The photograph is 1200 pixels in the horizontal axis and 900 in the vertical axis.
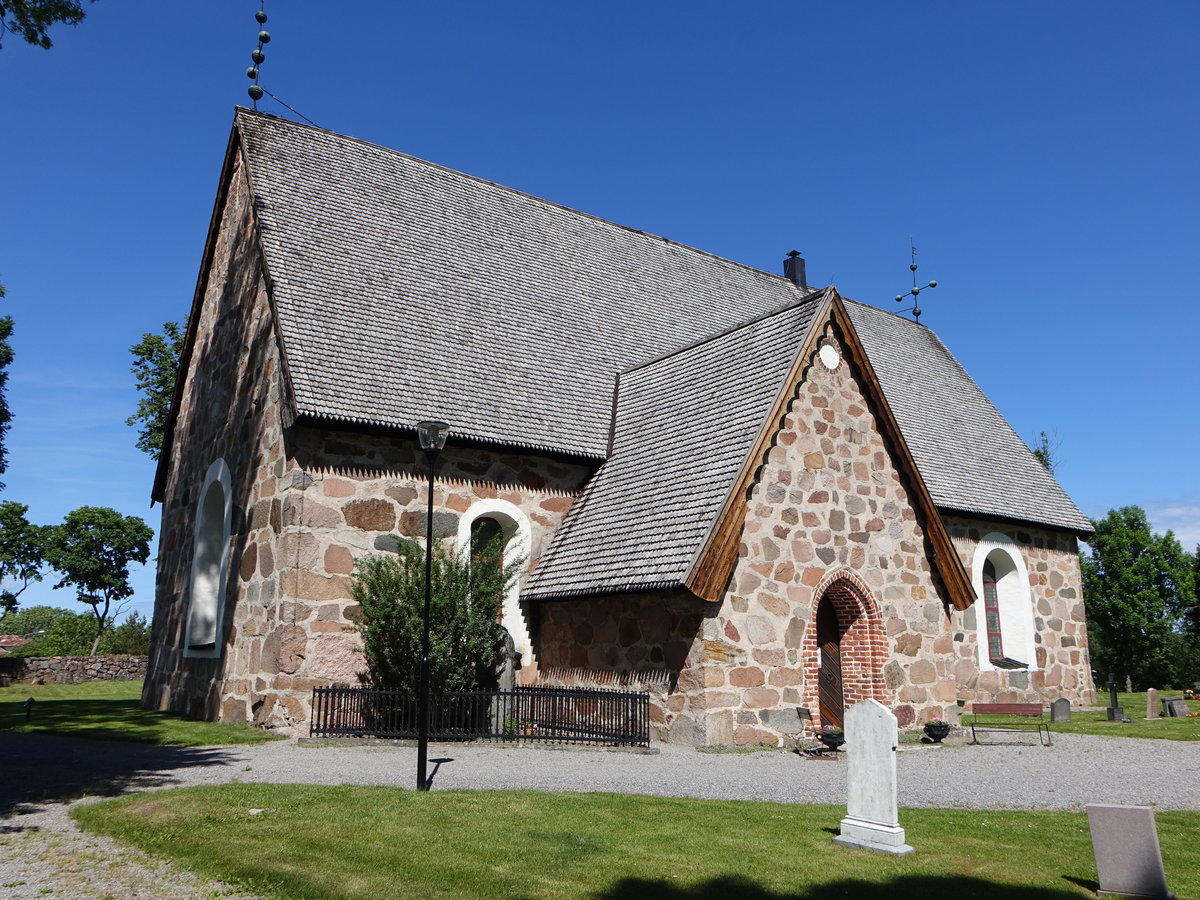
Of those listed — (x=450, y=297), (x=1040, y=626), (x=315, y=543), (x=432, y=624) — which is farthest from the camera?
(x=1040, y=626)

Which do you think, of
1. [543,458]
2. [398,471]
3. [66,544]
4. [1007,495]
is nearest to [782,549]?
[543,458]

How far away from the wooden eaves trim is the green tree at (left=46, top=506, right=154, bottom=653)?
58466 millimetres

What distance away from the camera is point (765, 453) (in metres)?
13.7

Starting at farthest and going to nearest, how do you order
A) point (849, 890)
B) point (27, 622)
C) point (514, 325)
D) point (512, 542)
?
1. point (27, 622)
2. point (514, 325)
3. point (512, 542)
4. point (849, 890)

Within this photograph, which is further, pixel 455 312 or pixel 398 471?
pixel 455 312

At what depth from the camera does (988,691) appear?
20625 millimetres

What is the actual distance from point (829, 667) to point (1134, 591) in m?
24.5

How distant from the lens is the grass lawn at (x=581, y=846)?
5.80 metres

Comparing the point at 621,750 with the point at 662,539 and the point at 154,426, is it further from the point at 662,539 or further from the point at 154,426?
the point at 154,426

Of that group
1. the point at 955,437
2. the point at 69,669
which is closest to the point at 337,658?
the point at 955,437

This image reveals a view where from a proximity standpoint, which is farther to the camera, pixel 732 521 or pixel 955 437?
pixel 955 437

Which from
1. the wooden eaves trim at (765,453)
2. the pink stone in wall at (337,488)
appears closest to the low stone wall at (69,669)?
the pink stone in wall at (337,488)

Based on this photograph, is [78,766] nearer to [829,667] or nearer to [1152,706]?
[829,667]

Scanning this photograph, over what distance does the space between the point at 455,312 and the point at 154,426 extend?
18.5 meters
